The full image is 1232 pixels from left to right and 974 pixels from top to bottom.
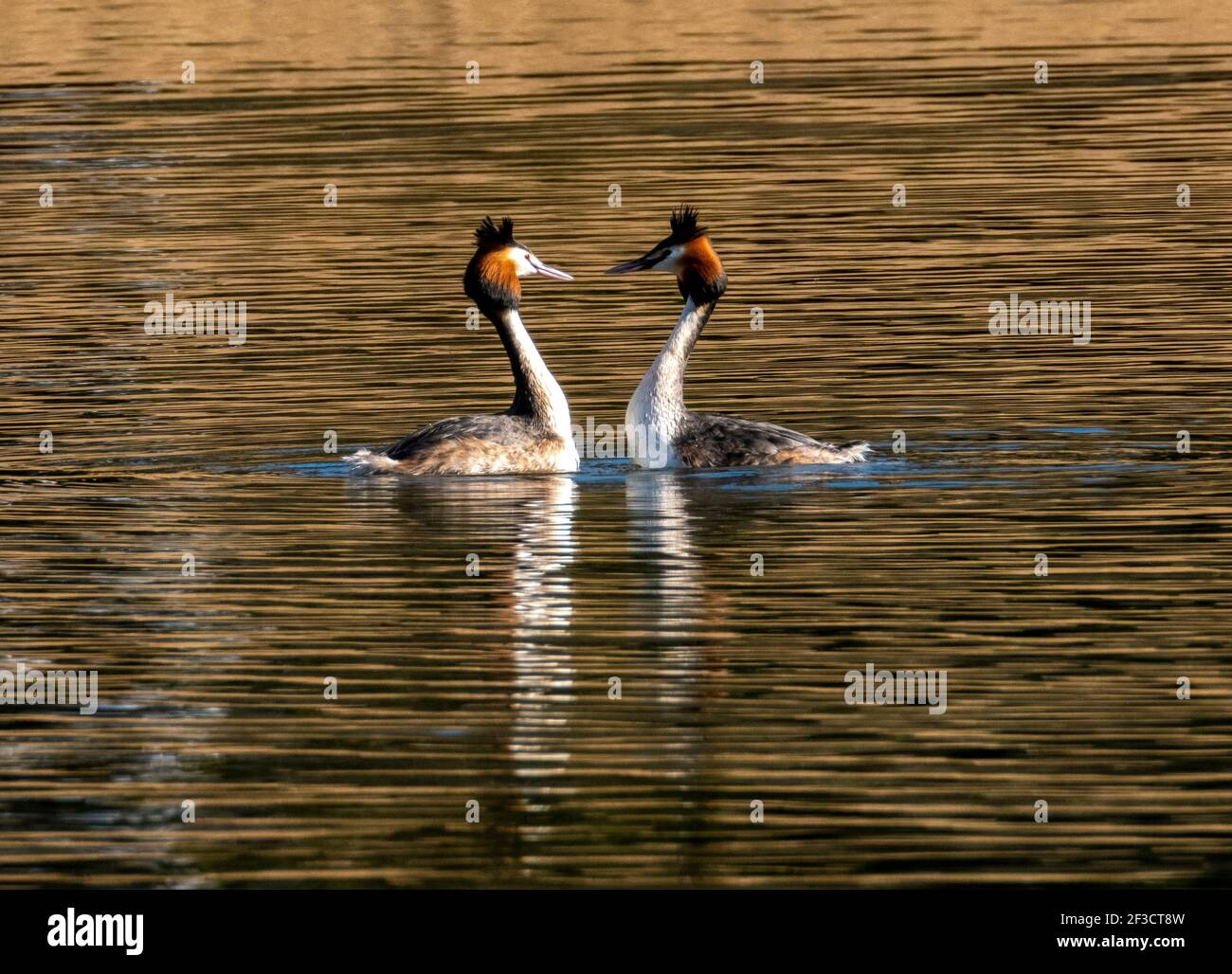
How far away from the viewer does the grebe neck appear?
19047 mm

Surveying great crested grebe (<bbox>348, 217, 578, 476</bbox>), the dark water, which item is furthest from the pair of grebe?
the dark water

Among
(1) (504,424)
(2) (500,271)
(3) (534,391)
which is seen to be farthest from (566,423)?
(2) (500,271)

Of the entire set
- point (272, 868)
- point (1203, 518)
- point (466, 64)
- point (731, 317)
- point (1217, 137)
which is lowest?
point (272, 868)

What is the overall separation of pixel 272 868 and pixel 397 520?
6.65 meters

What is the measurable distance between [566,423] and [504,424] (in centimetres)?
52

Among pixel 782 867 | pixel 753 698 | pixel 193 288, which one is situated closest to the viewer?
pixel 782 867

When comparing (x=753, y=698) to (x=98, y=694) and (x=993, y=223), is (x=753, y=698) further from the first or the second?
(x=993, y=223)

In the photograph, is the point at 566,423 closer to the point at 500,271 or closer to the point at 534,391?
the point at 534,391

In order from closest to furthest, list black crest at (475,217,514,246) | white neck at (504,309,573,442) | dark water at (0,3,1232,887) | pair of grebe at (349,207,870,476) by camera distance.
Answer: dark water at (0,3,1232,887)
pair of grebe at (349,207,870,476)
white neck at (504,309,573,442)
black crest at (475,217,514,246)

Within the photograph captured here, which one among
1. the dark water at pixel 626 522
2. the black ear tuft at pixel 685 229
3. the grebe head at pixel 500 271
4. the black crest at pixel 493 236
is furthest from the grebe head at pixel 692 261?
the dark water at pixel 626 522

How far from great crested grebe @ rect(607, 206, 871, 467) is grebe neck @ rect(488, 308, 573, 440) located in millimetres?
507

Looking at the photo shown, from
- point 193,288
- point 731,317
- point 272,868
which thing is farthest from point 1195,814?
point 193,288

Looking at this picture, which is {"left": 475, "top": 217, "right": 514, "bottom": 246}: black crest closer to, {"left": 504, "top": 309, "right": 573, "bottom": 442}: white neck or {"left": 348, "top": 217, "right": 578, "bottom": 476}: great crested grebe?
{"left": 348, "top": 217, "right": 578, "bottom": 476}: great crested grebe

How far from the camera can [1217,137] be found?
3481 cm
